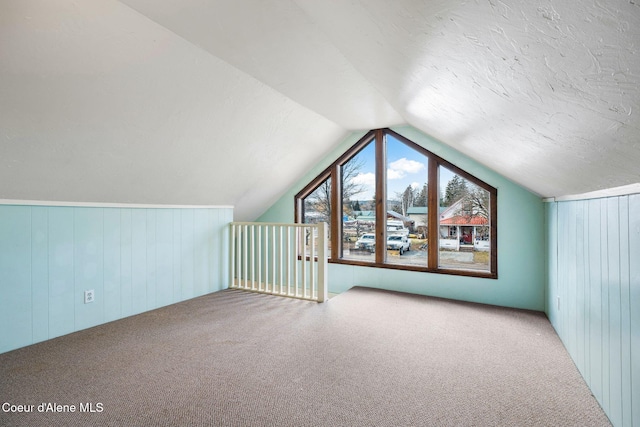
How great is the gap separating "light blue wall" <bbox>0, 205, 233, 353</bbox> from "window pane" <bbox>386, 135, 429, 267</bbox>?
2387 millimetres

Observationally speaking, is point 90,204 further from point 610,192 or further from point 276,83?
point 610,192

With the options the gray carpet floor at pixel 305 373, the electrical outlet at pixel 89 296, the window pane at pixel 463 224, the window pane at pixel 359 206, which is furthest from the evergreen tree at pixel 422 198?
the electrical outlet at pixel 89 296

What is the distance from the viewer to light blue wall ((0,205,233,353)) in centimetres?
240

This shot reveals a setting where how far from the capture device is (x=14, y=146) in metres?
2.02

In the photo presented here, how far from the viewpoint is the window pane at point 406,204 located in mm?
4035

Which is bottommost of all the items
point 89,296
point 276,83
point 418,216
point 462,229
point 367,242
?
point 89,296

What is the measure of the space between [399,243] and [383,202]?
1.91 ft

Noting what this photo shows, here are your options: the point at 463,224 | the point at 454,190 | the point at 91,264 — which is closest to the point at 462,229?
the point at 463,224

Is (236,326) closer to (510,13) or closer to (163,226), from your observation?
(163,226)

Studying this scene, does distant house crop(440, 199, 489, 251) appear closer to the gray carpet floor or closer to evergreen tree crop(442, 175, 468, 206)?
evergreen tree crop(442, 175, 468, 206)

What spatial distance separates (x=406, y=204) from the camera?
4156 mm

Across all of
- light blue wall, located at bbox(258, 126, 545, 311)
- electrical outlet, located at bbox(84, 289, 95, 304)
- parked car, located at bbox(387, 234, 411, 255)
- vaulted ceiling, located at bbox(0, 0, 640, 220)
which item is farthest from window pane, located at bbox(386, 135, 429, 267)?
electrical outlet, located at bbox(84, 289, 95, 304)

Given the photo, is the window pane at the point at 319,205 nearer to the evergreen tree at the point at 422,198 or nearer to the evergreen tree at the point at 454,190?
the evergreen tree at the point at 422,198

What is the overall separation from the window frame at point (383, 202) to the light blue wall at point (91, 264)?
1.67 m
